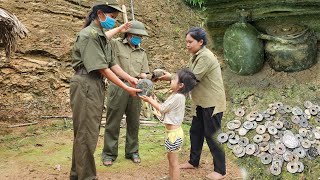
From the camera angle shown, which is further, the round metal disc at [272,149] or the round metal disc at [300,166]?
the round metal disc at [272,149]

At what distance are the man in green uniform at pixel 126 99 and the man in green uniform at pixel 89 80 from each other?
33.1 inches

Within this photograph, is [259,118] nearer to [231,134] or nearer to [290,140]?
[231,134]

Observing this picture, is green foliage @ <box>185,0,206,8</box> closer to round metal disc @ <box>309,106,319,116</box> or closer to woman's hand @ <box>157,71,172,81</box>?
round metal disc @ <box>309,106,319,116</box>

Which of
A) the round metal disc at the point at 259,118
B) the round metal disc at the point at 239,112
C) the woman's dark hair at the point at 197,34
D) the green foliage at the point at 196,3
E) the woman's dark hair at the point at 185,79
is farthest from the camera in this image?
the green foliage at the point at 196,3

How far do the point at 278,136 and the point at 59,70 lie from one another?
4.73 metres

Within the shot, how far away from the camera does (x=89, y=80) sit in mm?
3602

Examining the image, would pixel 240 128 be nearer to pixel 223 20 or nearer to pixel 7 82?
pixel 223 20

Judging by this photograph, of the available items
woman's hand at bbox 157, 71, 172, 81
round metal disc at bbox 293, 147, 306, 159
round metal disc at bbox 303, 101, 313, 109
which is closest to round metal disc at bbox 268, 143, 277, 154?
round metal disc at bbox 293, 147, 306, 159

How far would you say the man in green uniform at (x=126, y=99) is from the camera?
181 inches

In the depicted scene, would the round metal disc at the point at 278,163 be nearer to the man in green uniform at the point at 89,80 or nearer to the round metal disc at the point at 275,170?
the round metal disc at the point at 275,170

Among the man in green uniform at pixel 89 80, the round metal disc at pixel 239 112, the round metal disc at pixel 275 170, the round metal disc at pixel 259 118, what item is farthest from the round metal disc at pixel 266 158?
the man in green uniform at pixel 89 80

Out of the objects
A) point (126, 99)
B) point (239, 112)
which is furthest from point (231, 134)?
point (126, 99)

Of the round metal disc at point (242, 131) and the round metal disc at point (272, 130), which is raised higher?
the round metal disc at point (272, 130)

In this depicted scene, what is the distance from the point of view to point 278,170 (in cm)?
488
